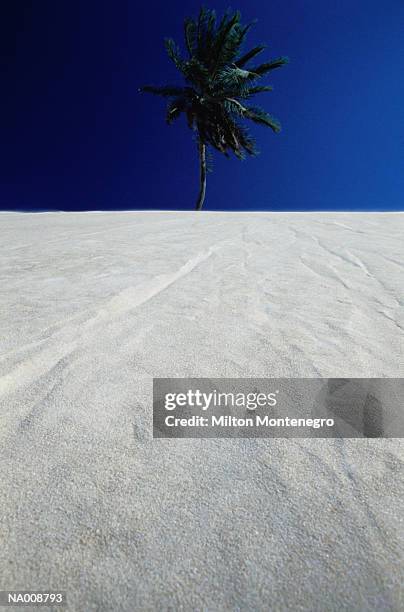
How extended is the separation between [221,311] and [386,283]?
48.8 inches

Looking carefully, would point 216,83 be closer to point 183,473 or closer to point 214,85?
point 214,85

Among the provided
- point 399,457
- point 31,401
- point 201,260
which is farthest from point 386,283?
point 31,401

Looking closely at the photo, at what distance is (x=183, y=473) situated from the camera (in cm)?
80

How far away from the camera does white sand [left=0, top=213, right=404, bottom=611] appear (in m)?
0.60

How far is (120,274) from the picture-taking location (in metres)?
2.49

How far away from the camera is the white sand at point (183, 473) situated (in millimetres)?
596

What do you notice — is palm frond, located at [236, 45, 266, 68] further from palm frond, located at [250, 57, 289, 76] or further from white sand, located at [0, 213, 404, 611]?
white sand, located at [0, 213, 404, 611]

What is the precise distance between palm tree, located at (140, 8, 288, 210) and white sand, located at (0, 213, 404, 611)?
12855 millimetres

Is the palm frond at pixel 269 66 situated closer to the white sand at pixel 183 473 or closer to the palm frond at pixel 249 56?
the palm frond at pixel 249 56

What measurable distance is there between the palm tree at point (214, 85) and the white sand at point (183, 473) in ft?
42.2

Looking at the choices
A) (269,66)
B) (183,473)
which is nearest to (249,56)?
(269,66)

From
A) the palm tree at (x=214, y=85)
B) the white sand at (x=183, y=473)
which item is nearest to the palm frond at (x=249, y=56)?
the palm tree at (x=214, y=85)

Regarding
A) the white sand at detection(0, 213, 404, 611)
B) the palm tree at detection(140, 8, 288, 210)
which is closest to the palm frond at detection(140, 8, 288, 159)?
the palm tree at detection(140, 8, 288, 210)

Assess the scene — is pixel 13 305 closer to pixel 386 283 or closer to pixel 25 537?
pixel 25 537
